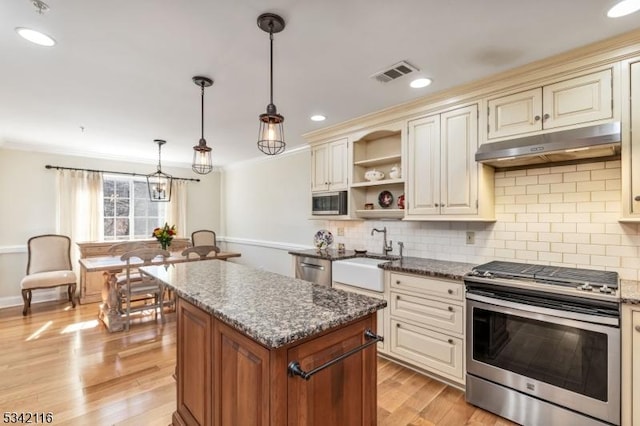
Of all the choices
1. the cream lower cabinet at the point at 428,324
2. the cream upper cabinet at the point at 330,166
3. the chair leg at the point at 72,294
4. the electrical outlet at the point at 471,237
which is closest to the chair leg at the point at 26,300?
the chair leg at the point at 72,294

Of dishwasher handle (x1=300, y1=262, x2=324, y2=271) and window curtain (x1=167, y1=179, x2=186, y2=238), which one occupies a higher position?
window curtain (x1=167, y1=179, x2=186, y2=238)

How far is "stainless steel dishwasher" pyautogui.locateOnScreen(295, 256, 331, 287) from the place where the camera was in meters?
3.38

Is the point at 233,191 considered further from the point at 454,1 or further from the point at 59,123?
the point at 454,1

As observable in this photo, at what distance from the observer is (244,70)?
2.29 meters

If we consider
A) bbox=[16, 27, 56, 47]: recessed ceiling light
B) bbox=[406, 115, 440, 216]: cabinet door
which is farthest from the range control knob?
bbox=[16, 27, 56, 47]: recessed ceiling light

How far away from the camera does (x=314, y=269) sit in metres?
3.52

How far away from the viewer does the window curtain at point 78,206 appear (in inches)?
193

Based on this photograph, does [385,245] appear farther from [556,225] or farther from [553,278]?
[553,278]

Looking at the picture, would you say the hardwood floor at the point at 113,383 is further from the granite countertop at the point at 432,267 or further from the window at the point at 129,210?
the window at the point at 129,210

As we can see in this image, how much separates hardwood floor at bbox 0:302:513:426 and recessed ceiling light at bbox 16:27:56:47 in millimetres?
2448

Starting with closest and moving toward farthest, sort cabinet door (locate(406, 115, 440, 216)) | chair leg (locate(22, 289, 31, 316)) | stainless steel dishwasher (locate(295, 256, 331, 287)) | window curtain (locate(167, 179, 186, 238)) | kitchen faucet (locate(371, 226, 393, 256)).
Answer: cabinet door (locate(406, 115, 440, 216)), stainless steel dishwasher (locate(295, 256, 331, 287)), kitchen faucet (locate(371, 226, 393, 256)), chair leg (locate(22, 289, 31, 316)), window curtain (locate(167, 179, 186, 238))

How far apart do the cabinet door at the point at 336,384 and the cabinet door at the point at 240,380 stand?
0.11 m

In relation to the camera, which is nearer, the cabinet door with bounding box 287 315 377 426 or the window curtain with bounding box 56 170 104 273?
the cabinet door with bounding box 287 315 377 426

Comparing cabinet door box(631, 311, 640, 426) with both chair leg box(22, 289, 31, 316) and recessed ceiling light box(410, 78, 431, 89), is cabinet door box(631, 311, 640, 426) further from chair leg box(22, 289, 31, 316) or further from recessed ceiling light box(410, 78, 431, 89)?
chair leg box(22, 289, 31, 316)
